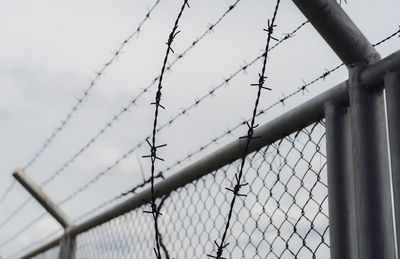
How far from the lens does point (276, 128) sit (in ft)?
7.09

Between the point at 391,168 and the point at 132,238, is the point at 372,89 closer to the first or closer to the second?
the point at 391,168

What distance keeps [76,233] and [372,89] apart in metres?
2.87

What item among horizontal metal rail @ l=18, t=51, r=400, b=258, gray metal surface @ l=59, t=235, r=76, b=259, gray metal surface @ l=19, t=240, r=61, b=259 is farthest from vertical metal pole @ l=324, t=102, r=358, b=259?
gray metal surface @ l=19, t=240, r=61, b=259

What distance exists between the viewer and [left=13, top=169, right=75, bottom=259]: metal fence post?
412 cm

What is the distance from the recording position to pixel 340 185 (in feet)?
5.83

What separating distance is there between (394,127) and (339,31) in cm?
33

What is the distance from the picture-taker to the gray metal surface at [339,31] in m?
1.66

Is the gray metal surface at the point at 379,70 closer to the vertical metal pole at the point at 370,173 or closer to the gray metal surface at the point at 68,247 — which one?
the vertical metal pole at the point at 370,173

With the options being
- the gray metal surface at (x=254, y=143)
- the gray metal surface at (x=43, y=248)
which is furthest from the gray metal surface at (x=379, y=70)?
the gray metal surface at (x=43, y=248)

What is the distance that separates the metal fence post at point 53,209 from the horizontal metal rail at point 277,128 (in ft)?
3.33

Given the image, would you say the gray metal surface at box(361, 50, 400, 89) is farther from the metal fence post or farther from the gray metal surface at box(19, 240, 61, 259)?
the gray metal surface at box(19, 240, 61, 259)

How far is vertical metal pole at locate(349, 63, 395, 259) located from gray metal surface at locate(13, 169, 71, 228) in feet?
9.60

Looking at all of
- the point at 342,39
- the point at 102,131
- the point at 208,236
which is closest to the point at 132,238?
the point at 102,131

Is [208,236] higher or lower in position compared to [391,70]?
lower
